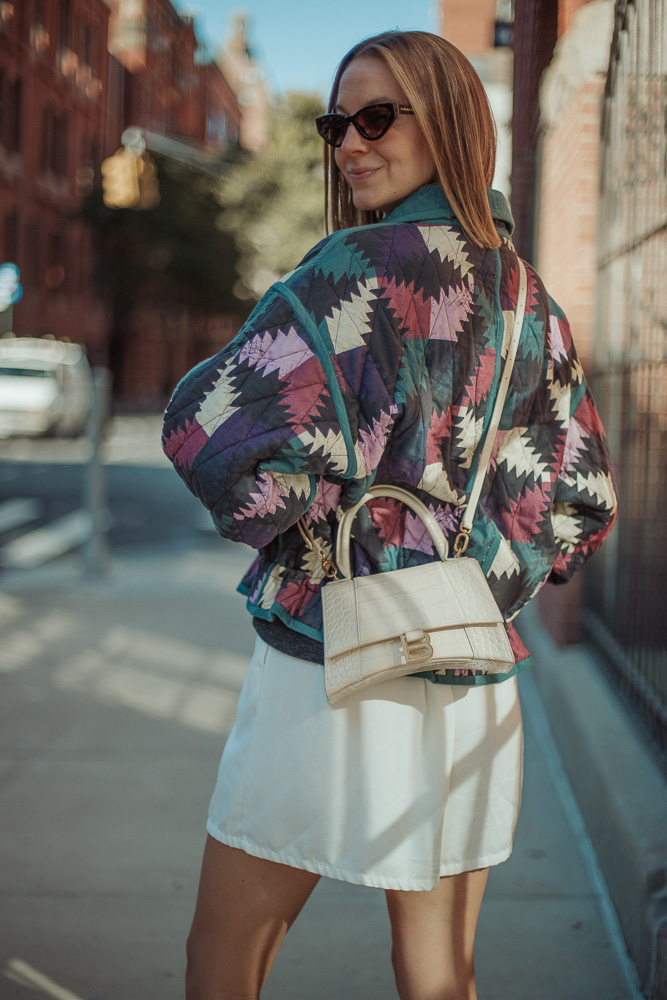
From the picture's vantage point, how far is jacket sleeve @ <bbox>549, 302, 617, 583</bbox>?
157 centimetres

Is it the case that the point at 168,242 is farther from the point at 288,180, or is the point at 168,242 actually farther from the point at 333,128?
the point at 333,128

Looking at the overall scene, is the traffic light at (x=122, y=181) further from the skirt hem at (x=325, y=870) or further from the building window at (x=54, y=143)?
the building window at (x=54, y=143)

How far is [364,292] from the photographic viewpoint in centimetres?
131

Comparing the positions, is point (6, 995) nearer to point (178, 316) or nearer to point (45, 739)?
point (45, 739)

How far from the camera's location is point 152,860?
2977 mm

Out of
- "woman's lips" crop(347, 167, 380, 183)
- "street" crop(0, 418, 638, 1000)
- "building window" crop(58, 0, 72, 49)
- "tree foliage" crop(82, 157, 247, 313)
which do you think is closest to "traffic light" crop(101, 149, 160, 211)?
"street" crop(0, 418, 638, 1000)

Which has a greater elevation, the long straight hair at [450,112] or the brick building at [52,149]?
the brick building at [52,149]

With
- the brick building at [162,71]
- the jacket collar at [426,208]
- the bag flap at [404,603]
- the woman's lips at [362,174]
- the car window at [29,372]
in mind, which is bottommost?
the bag flap at [404,603]

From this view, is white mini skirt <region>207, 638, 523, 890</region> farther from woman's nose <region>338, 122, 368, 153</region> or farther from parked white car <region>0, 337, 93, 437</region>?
parked white car <region>0, 337, 93, 437</region>

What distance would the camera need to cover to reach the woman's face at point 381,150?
1471 mm

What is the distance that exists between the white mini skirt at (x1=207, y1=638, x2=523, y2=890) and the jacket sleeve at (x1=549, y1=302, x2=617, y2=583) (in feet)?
1.15

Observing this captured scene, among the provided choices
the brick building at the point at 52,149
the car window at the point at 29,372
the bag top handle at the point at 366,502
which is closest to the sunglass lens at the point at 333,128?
the bag top handle at the point at 366,502

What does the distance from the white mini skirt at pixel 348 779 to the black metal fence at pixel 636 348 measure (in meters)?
1.67

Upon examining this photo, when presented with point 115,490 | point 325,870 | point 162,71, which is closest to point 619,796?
point 325,870
